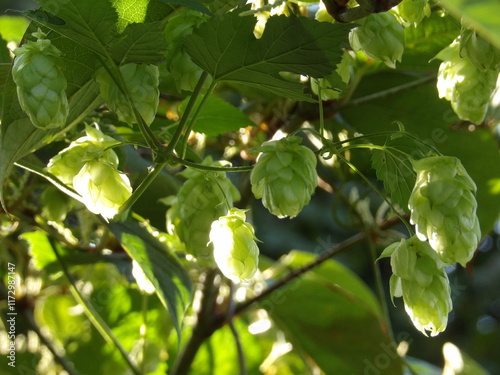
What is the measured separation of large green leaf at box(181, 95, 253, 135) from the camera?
773 millimetres

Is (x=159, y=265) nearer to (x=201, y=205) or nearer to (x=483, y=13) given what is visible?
(x=201, y=205)

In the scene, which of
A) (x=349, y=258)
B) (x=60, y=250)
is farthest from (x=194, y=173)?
(x=349, y=258)

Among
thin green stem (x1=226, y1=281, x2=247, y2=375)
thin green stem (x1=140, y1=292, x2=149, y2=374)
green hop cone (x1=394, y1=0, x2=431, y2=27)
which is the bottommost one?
thin green stem (x1=140, y1=292, x2=149, y2=374)

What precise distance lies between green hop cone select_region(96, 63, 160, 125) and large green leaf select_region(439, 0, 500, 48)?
349 mm

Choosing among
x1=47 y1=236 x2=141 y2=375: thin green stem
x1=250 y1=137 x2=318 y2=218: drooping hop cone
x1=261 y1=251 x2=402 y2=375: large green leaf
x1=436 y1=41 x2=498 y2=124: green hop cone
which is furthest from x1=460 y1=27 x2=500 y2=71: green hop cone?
x1=261 y1=251 x2=402 y2=375: large green leaf

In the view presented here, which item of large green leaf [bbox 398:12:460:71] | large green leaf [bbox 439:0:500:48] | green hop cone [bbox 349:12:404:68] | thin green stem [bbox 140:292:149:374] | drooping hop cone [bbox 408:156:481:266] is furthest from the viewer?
thin green stem [bbox 140:292:149:374]

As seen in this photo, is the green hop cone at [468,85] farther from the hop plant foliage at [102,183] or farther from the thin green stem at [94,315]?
the thin green stem at [94,315]

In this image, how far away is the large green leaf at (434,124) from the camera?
97 centimetres

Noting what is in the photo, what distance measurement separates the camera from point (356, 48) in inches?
24.7

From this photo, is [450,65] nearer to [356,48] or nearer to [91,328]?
[356,48]

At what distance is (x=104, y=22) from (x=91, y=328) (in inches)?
32.6

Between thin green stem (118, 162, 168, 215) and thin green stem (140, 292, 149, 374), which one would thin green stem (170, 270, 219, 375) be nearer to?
thin green stem (140, 292, 149, 374)

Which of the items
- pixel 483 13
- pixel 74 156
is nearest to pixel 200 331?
pixel 74 156

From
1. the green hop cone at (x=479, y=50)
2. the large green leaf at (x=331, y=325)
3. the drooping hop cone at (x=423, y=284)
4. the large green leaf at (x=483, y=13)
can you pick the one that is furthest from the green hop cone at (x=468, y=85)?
the large green leaf at (x=331, y=325)
